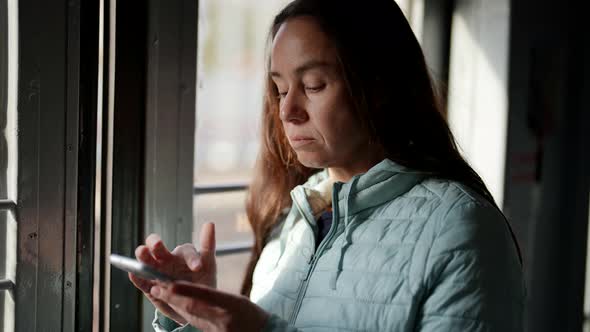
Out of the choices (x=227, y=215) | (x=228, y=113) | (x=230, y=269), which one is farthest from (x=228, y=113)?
(x=230, y=269)

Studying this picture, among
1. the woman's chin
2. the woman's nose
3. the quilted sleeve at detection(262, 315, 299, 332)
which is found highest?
the woman's nose

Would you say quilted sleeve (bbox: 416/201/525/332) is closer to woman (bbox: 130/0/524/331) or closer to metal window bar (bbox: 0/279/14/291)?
woman (bbox: 130/0/524/331)

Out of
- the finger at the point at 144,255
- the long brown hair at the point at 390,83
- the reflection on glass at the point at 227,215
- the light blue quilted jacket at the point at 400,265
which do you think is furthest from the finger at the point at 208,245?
the reflection on glass at the point at 227,215

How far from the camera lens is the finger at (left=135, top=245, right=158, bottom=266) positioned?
54.0 inches

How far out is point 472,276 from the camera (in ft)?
4.18

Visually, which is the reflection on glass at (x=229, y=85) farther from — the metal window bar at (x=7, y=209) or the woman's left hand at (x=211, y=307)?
the woman's left hand at (x=211, y=307)

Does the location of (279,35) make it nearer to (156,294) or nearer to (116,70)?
(116,70)

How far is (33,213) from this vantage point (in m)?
1.58

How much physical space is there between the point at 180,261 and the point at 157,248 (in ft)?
0.24

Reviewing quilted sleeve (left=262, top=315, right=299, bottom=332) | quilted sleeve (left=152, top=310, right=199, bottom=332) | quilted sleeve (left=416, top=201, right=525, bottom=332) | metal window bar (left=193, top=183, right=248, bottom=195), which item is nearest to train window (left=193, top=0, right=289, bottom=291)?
metal window bar (left=193, top=183, right=248, bottom=195)

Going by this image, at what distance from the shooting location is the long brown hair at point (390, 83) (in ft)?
4.74

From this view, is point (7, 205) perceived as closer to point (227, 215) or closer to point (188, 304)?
point (188, 304)

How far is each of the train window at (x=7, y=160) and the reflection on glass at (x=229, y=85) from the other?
1.78 feet

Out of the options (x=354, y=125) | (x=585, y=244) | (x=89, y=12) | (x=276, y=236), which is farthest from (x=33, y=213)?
(x=585, y=244)
